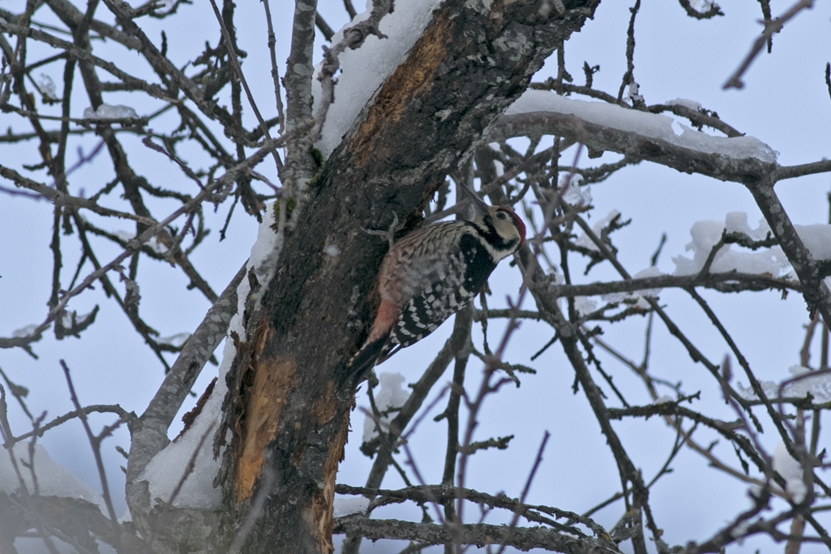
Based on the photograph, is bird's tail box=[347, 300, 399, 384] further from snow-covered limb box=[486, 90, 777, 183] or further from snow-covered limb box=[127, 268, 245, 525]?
snow-covered limb box=[486, 90, 777, 183]

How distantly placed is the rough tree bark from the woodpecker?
338 millimetres

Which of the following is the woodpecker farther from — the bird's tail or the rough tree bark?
the rough tree bark

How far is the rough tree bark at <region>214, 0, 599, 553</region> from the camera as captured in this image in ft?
6.50

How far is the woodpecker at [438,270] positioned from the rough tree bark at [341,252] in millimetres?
338

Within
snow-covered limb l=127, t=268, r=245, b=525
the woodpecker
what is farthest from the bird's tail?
snow-covered limb l=127, t=268, r=245, b=525

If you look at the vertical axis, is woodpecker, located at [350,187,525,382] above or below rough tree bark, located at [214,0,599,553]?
above

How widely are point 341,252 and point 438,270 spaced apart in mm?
1464

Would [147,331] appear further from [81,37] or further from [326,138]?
[326,138]

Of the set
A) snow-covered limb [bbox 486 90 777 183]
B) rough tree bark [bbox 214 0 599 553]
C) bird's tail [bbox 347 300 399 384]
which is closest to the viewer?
rough tree bark [bbox 214 0 599 553]

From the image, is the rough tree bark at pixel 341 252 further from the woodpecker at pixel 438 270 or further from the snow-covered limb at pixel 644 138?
the snow-covered limb at pixel 644 138

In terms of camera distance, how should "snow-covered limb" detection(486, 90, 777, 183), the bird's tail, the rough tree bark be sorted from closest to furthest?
1. the rough tree bark
2. the bird's tail
3. "snow-covered limb" detection(486, 90, 777, 183)

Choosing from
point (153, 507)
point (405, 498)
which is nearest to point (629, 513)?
point (405, 498)

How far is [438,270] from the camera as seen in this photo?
145 inches

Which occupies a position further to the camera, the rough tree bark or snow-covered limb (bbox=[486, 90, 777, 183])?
snow-covered limb (bbox=[486, 90, 777, 183])
